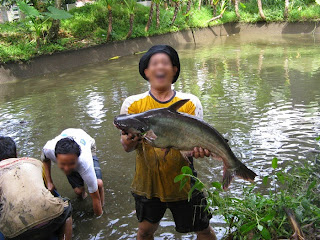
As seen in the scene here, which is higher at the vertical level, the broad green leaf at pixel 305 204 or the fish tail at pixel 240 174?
the fish tail at pixel 240 174

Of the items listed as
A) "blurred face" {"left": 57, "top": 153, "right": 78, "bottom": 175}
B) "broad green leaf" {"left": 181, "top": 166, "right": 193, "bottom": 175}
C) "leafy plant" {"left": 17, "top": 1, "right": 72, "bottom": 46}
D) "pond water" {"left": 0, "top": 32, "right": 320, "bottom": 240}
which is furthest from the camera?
"leafy plant" {"left": 17, "top": 1, "right": 72, "bottom": 46}

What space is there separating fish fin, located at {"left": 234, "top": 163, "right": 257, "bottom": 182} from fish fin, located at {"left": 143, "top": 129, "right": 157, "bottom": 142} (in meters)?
0.60

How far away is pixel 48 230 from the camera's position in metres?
2.60

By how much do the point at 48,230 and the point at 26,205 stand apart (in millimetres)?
317

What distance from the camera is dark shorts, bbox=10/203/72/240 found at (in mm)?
2490

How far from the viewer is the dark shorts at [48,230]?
8.17ft

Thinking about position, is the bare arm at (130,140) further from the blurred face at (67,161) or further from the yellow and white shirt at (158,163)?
the blurred face at (67,161)

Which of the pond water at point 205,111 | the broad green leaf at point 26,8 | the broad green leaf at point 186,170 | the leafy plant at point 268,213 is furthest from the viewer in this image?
the broad green leaf at point 26,8

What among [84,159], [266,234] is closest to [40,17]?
[84,159]

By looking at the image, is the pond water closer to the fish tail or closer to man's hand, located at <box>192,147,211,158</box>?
the fish tail

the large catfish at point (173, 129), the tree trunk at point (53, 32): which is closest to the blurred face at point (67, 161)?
the large catfish at point (173, 129)

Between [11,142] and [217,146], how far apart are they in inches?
74.1

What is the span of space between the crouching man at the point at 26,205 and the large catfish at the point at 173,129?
3.15ft

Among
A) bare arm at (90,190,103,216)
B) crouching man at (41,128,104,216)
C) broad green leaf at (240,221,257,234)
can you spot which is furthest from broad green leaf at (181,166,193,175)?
bare arm at (90,190,103,216)
